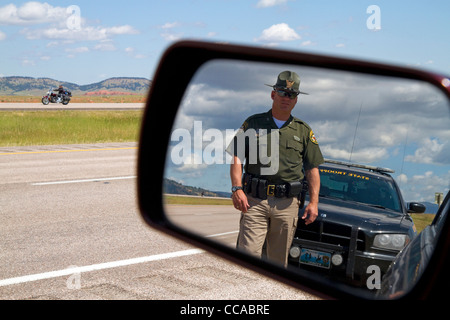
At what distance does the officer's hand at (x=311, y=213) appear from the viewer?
183 cm

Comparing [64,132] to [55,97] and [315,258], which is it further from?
[55,97]

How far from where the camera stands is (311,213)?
1.83 m

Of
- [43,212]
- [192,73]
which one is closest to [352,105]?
[192,73]

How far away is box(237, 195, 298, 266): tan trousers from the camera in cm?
192

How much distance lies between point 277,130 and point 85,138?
2403 cm

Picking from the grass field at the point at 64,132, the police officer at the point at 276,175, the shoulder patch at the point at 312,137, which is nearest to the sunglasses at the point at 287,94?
the police officer at the point at 276,175

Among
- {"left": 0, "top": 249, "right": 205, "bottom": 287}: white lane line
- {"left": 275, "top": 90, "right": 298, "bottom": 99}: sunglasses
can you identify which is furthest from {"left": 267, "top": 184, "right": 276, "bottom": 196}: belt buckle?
{"left": 0, "top": 249, "right": 205, "bottom": 287}: white lane line

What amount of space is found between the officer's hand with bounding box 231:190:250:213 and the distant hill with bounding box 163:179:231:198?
0.03 m

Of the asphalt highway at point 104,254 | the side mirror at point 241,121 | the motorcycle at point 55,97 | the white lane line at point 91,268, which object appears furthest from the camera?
the motorcycle at point 55,97

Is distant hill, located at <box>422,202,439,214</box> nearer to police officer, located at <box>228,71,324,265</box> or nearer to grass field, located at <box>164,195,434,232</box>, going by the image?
grass field, located at <box>164,195,434,232</box>

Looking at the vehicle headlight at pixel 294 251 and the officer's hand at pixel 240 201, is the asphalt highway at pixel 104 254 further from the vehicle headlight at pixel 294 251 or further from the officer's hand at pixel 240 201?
the vehicle headlight at pixel 294 251

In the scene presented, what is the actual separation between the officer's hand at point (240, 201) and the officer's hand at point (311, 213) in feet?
0.78

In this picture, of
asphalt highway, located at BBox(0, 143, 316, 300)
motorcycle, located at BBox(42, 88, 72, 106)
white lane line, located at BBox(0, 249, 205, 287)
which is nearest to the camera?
asphalt highway, located at BBox(0, 143, 316, 300)

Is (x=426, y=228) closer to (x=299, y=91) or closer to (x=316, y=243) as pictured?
(x=316, y=243)
